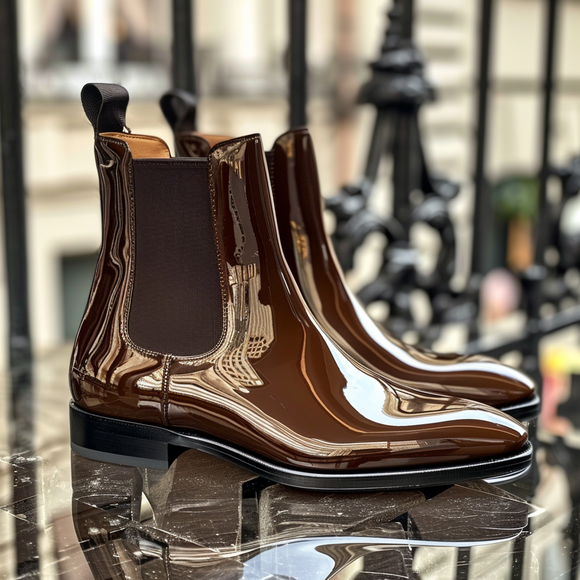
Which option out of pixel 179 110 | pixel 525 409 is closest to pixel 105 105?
pixel 179 110

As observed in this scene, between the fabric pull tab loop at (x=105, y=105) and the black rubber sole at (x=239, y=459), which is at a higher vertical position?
the fabric pull tab loop at (x=105, y=105)

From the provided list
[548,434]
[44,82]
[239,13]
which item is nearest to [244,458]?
[548,434]

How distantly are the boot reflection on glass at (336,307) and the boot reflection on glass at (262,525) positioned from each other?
122 mm

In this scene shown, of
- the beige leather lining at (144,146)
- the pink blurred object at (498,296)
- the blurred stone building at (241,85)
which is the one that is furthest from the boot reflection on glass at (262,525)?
the pink blurred object at (498,296)

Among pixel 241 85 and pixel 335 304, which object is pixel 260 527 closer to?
pixel 335 304

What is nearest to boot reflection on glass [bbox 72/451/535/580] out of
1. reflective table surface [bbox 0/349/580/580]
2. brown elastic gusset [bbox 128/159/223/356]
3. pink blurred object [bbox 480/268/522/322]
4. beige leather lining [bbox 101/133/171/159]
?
reflective table surface [bbox 0/349/580/580]

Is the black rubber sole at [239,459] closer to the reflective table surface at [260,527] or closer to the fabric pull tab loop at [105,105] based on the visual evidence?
the reflective table surface at [260,527]

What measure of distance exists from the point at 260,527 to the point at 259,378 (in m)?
0.10

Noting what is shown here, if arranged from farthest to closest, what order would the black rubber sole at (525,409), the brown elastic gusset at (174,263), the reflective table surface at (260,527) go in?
the black rubber sole at (525,409)
the brown elastic gusset at (174,263)
the reflective table surface at (260,527)

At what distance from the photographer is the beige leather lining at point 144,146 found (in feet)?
1.82

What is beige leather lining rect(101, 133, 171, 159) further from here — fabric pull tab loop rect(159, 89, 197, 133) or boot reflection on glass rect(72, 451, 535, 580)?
boot reflection on glass rect(72, 451, 535, 580)

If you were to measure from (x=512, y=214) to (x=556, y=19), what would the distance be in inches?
164

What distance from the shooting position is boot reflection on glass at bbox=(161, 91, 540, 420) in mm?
632

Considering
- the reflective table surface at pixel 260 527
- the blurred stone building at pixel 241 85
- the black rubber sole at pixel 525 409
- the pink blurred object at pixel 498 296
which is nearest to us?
the reflective table surface at pixel 260 527
